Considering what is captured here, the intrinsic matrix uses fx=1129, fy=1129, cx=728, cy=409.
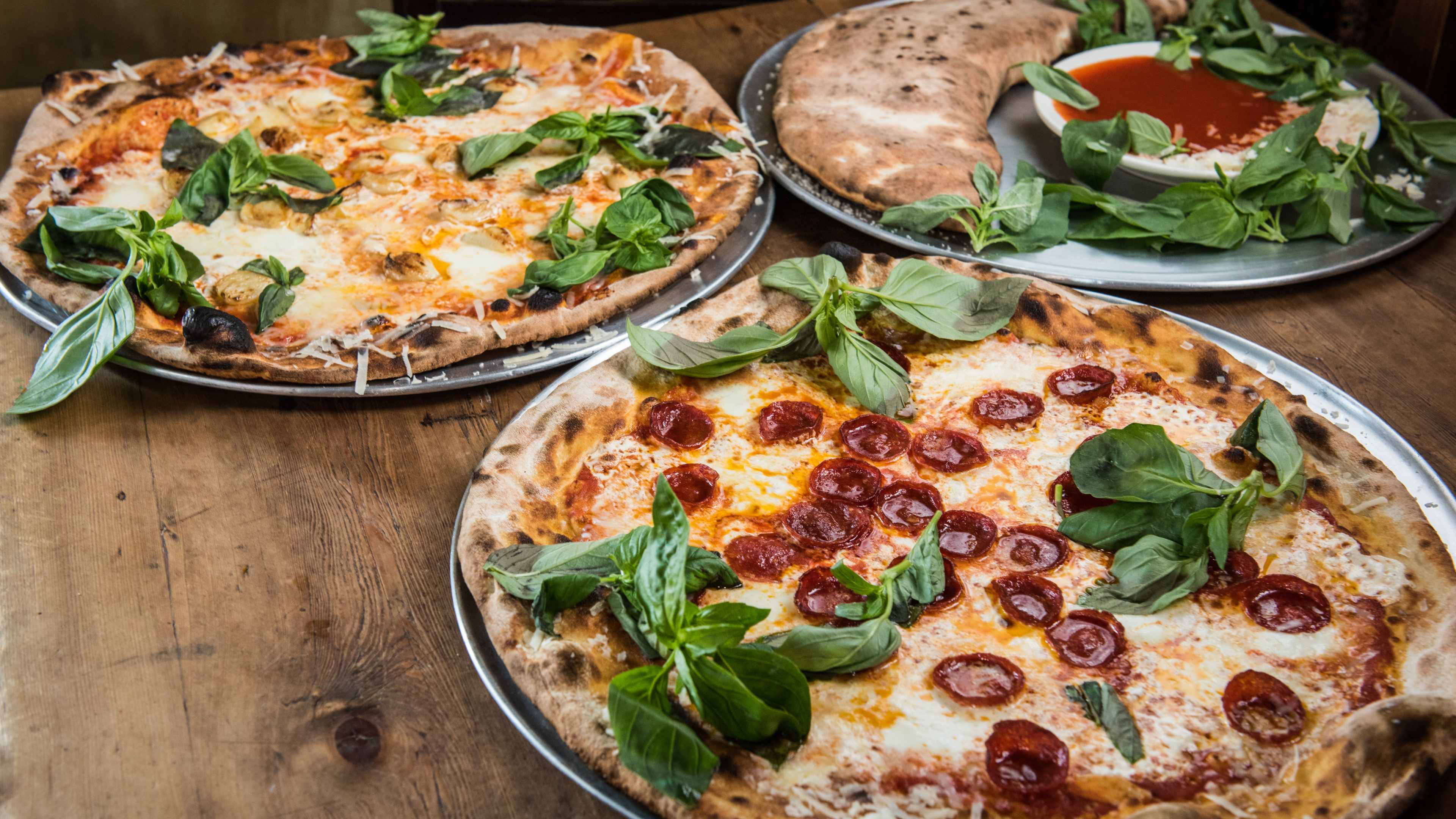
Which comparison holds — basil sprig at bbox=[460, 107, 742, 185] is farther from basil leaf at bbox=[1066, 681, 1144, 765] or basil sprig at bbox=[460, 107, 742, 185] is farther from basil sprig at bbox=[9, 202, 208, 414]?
basil leaf at bbox=[1066, 681, 1144, 765]

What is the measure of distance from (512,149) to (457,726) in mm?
1578

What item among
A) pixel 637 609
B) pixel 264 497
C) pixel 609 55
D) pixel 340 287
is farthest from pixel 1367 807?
pixel 609 55

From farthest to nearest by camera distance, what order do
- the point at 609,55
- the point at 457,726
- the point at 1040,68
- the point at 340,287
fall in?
the point at 609,55, the point at 1040,68, the point at 340,287, the point at 457,726

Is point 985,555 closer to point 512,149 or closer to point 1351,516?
point 1351,516

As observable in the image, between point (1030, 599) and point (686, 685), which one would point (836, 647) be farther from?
point (1030, 599)

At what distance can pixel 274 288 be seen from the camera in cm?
224

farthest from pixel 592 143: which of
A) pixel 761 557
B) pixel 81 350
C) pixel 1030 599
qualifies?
pixel 1030 599

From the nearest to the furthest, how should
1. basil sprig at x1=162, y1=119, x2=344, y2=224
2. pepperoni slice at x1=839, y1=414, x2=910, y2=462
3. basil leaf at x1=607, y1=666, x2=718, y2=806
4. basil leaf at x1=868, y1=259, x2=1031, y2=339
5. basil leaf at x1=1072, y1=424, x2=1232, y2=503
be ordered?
basil leaf at x1=607, y1=666, x2=718, y2=806 < basil leaf at x1=1072, y1=424, x2=1232, y2=503 < pepperoni slice at x1=839, y1=414, x2=910, y2=462 < basil leaf at x1=868, y1=259, x2=1031, y2=339 < basil sprig at x1=162, y1=119, x2=344, y2=224

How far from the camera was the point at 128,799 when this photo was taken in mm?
1457

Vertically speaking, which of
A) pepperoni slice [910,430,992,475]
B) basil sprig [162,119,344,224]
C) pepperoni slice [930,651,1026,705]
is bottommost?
basil sprig [162,119,344,224]

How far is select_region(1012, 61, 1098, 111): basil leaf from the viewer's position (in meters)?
2.93

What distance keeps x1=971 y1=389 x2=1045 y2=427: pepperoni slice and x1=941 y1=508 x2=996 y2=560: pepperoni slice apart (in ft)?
0.76

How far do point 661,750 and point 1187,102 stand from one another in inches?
100

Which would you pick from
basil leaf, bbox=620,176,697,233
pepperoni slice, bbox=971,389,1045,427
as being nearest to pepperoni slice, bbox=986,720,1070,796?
pepperoni slice, bbox=971,389,1045,427
